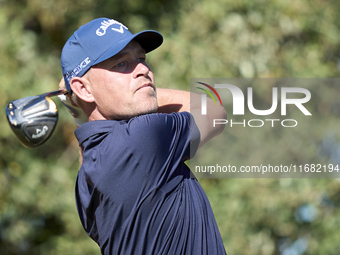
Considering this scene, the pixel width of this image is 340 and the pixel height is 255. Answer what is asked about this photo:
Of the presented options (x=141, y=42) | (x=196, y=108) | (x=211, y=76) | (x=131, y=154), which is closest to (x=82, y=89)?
(x=141, y=42)

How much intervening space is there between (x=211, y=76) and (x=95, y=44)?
3.36 meters

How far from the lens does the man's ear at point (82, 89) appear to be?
7.27 feet

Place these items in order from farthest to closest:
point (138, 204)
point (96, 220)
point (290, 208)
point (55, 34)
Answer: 1. point (55, 34)
2. point (290, 208)
3. point (96, 220)
4. point (138, 204)

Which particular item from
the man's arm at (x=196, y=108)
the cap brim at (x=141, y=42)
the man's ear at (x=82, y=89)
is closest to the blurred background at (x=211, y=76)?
the man's arm at (x=196, y=108)

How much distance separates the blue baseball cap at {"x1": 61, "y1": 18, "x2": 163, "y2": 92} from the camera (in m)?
2.13

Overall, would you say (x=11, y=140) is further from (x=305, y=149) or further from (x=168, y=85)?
(x=305, y=149)

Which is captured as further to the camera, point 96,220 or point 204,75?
point 204,75

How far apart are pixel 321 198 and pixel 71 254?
303 cm

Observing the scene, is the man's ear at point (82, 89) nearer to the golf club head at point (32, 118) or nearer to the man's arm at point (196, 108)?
the golf club head at point (32, 118)

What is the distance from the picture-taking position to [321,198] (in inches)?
212

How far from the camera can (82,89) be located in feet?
7.34

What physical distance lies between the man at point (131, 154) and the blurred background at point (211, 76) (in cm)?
318

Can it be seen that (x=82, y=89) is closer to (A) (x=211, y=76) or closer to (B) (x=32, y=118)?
(B) (x=32, y=118)

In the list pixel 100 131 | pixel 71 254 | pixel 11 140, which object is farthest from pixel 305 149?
pixel 100 131
